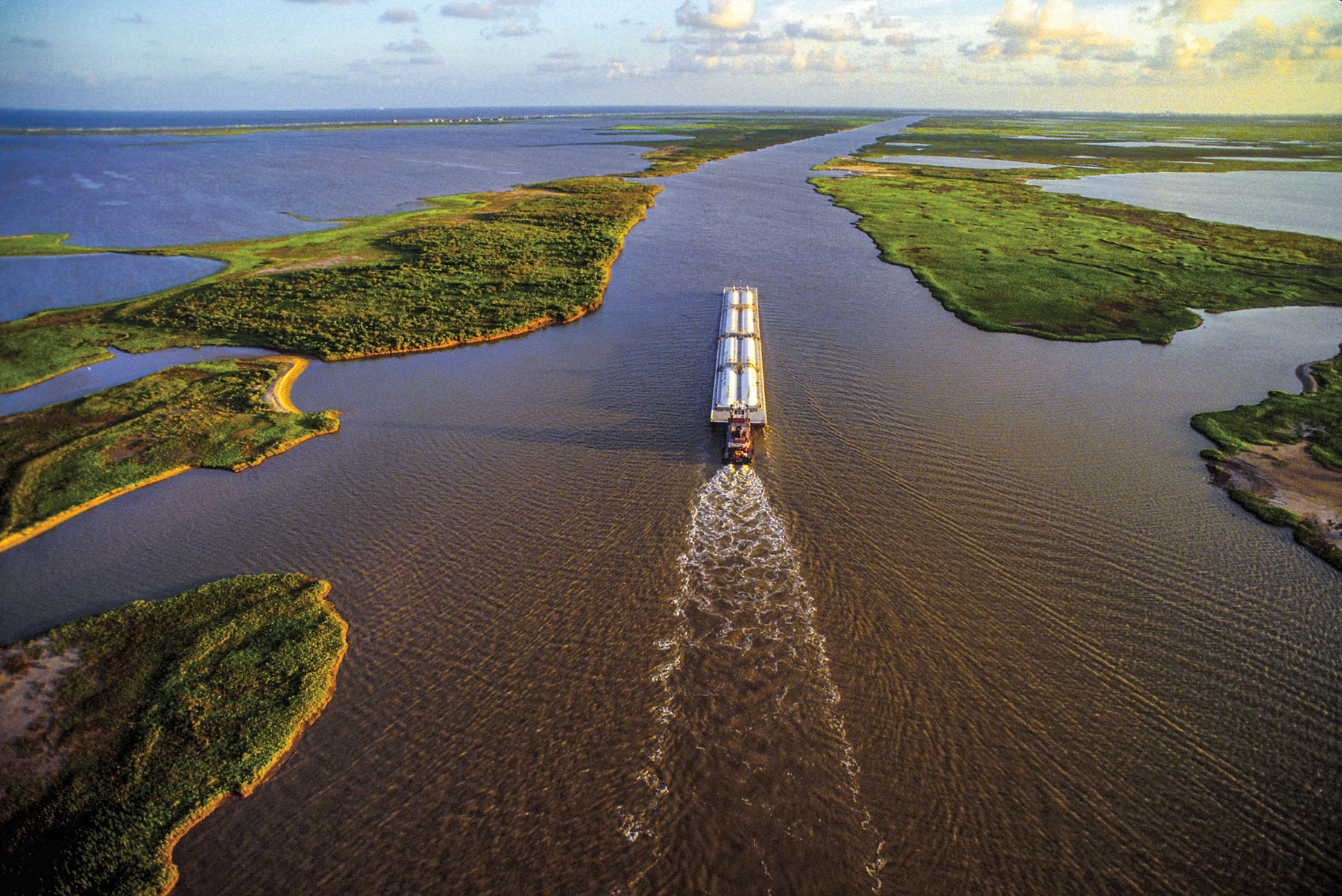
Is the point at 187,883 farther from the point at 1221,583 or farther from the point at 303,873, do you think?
the point at 1221,583

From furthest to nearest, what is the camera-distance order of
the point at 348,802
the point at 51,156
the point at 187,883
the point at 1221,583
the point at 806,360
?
the point at 51,156 → the point at 806,360 → the point at 1221,583 → the point at 348,802 → the point at 187,883

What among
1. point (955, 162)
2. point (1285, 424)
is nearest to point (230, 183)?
point (1285, 424)

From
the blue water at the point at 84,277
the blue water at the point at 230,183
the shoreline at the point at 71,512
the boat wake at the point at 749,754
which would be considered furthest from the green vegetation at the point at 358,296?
the boat wake at the point at 749,754

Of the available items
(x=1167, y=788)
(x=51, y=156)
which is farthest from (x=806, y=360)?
(x=51, y=156)

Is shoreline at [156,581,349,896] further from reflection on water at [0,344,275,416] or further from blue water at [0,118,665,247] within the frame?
blue water at [0,118,665,247]

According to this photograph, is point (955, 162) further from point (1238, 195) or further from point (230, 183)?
point (230, 183)

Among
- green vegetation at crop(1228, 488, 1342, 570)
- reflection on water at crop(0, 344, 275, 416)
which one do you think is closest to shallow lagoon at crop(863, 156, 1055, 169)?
green vegetation at crop(1228, 488, 1342, 570)
